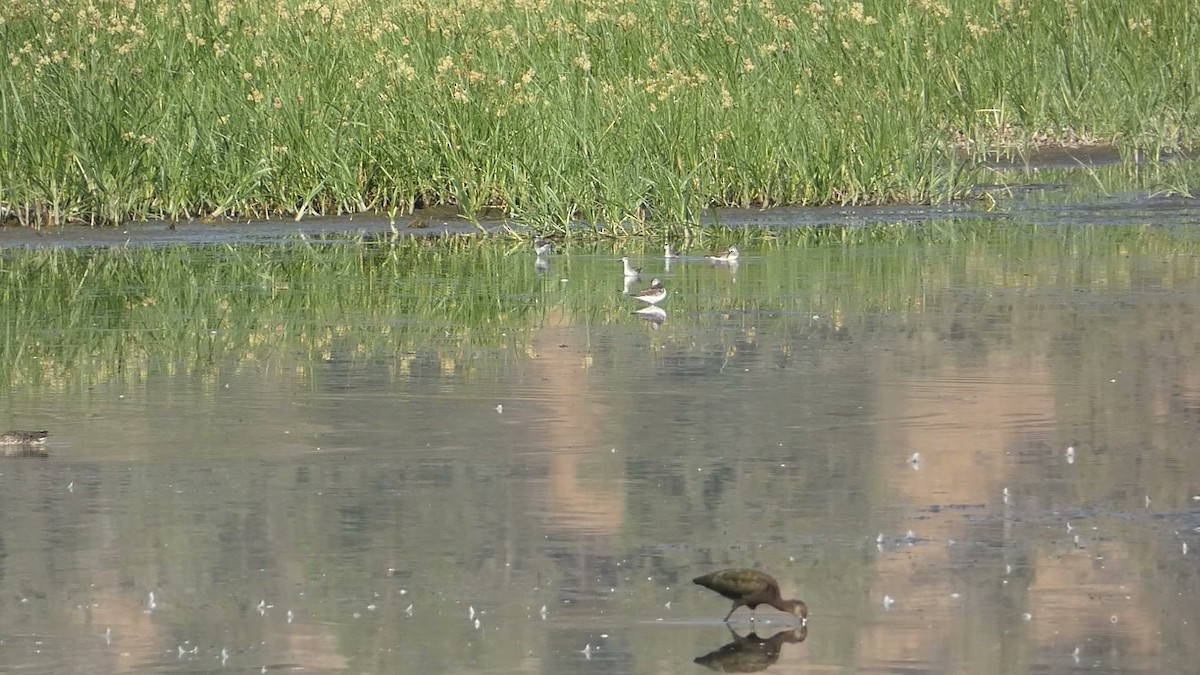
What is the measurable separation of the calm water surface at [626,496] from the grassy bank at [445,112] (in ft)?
13.2

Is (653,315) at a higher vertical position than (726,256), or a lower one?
lower

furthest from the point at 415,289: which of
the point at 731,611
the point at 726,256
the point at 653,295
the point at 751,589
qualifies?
the point at 751,589

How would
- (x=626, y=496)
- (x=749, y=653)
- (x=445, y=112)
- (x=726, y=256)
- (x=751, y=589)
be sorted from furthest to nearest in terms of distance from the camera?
(x=445, y=112) → (x=726, y=256) → (x=626, y=496) → (x=751, y=589) → (x=749, y=653)

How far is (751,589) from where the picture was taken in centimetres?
481

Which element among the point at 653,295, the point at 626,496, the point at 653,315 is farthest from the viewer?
the point at 653,295

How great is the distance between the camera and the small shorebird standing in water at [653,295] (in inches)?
409

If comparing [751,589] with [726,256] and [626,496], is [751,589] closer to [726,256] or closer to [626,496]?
[626,496]

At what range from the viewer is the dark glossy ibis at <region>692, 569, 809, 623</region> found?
4812 millimetres

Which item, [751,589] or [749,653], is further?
[751,589]

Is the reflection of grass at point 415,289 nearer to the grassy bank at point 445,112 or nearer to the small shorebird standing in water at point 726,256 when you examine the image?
the small shorebird standing in water at point 726,256

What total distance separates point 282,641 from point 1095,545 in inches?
77.1

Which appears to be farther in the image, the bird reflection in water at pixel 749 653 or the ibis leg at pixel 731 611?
the ibis leg at pixel 731 611

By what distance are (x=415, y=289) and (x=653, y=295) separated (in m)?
1.45

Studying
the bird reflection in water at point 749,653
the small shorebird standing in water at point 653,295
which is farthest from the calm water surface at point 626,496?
the small shorebird standing in water at point 653,295
